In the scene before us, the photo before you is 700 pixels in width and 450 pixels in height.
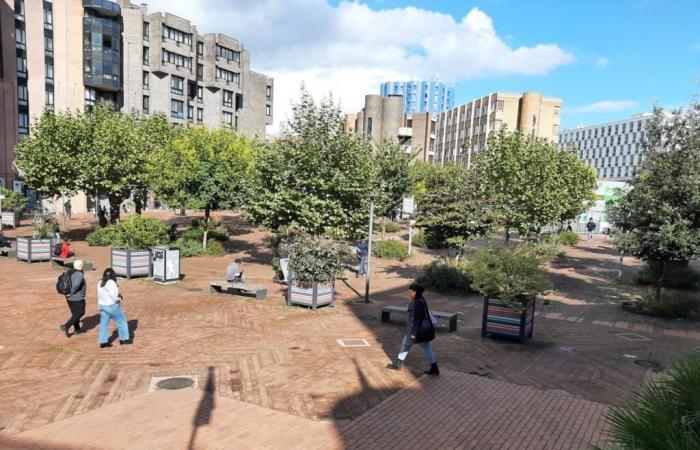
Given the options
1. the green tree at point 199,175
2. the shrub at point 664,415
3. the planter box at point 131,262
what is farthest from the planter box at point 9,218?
the shrub at point 664,415

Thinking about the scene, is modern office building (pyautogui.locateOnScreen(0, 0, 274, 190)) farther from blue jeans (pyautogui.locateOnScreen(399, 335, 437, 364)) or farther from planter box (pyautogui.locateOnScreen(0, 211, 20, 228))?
blue jeans (pyautogui.locateOnScreen(399, 335, 437, 364))

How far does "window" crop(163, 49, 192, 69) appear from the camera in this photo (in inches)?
2484

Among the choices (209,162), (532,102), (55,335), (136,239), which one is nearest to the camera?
(55,335)

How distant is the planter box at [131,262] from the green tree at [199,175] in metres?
6.19

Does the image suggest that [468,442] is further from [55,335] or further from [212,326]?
[55,335]

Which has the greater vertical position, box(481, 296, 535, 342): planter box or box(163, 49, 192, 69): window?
box(163, 49, 192, 69): window

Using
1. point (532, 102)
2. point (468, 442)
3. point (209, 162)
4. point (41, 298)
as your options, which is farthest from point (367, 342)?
point (532, 102)

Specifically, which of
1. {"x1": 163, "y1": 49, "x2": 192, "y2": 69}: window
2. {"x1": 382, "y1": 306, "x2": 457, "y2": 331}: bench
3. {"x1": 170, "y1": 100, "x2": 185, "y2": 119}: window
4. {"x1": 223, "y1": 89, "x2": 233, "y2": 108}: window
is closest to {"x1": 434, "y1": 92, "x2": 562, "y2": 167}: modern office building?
{"x1": 223, "y1": 89, "x2": 233, "y2": 108}: window

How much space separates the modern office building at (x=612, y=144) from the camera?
14175 centimetres

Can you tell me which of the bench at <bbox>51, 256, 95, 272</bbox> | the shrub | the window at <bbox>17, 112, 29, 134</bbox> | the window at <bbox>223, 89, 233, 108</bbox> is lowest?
the bench at <bbox>51, 256, 95, 272</bbox>

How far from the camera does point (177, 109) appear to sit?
65.4 metres

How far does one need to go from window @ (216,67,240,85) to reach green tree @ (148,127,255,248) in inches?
1969

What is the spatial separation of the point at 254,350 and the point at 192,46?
214 feet

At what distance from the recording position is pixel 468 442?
639cm
